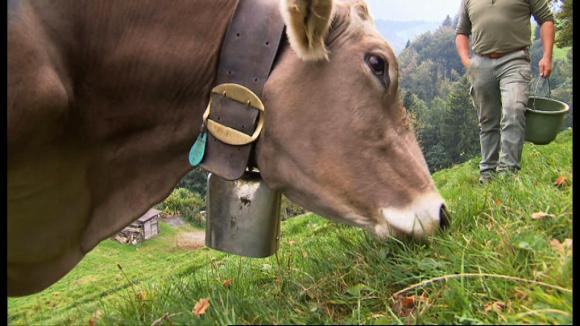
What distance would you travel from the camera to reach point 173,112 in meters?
3.11

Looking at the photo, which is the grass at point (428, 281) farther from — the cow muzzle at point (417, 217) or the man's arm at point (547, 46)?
the man's arm at point (547, 46)

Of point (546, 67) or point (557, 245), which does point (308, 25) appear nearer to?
point (557, 245)

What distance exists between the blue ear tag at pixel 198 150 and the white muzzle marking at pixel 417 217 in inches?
42.2

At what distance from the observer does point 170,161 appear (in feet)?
10.6

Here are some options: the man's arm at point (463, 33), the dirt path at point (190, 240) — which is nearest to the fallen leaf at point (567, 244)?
the man's arm at point (463, 33)

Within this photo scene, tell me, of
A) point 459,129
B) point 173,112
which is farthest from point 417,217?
point 459,129

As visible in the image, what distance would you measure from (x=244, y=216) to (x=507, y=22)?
12.7ft

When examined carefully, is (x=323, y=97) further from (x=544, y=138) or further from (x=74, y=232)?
(x=544, y=138)

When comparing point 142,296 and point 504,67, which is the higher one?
point 504,67

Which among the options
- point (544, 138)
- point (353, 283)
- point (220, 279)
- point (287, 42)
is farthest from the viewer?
point (544, 138)

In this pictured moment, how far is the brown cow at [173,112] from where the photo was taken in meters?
2.65

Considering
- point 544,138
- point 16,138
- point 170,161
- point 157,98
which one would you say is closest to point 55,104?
point 16,138

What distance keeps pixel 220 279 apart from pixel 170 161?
888 millimetres

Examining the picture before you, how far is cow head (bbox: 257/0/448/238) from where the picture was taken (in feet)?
8.82
